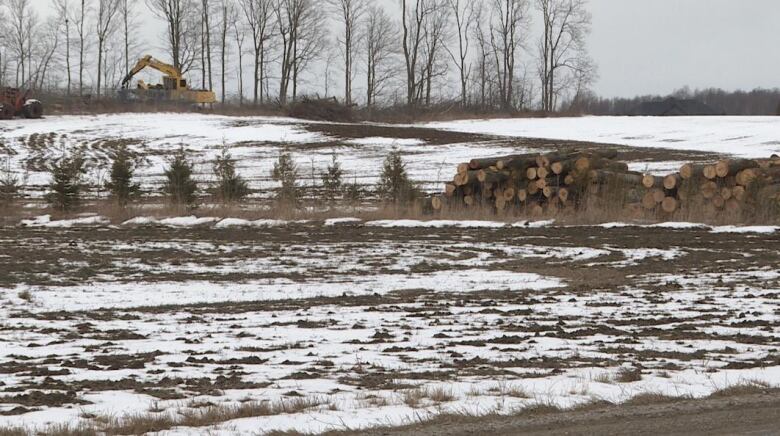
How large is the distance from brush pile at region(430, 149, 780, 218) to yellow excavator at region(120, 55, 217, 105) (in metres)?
49.5

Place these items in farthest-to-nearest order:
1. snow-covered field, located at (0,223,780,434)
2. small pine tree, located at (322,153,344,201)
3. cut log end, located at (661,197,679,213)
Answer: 1. small pine tree, located at (322,153,344,201)
2. cut log end, located at (661,197,679,213)
3. snow-covered field, located at (0,223,780,434)

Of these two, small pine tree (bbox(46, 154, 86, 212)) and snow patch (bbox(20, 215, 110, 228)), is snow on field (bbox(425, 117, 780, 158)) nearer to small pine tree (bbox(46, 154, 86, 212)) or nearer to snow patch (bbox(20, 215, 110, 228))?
snow patch (bbox(20, 215, 110, 228))

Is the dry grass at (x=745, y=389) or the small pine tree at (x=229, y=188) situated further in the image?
the small pine tree at (x=229, y=188)

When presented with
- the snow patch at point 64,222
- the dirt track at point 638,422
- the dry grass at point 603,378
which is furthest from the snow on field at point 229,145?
the dirt track at point 638,422

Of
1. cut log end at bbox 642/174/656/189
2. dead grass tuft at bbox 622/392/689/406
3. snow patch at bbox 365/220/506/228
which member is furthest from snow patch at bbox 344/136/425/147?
dead grass tuft at bbox 622/392/689/406

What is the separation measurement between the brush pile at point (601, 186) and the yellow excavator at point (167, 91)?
49.5 metres

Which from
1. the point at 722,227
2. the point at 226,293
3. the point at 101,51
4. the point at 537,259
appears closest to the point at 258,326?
the point at 226,293

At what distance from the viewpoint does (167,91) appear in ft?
238

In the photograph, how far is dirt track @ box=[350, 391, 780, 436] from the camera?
19.7ft

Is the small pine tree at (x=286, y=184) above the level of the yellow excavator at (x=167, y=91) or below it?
below

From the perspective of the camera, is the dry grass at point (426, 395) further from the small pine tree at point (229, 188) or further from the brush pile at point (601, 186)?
the small pine tree at point (229, 188)

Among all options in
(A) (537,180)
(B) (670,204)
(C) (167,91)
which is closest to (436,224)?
(A) (537,180)

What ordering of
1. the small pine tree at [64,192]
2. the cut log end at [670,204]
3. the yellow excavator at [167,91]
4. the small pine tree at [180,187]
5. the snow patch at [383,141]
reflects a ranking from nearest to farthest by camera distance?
the cut log end at [670,204], the small pine tree at [180,187], the small pine tree at [64,192], the snow patch at [383,141], the yellow excavator at [167,91]

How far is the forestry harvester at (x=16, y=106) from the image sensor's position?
5988 cm
